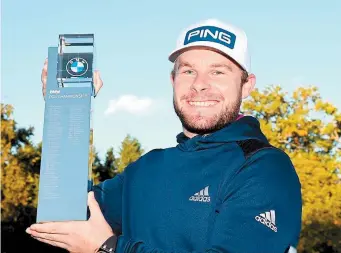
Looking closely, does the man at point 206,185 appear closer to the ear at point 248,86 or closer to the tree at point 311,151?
the ear at point 248,86

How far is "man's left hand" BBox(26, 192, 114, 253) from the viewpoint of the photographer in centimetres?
271

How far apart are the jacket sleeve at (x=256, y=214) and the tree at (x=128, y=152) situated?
42900 mm

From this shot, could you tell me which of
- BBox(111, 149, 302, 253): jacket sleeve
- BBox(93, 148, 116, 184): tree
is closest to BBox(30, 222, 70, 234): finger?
BBox(111, 149, 302, 253): jacket sleeve

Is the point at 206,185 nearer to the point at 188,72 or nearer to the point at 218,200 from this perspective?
the point at 218,200

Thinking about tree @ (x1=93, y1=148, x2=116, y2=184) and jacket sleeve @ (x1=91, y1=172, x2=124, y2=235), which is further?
tree @ (x1=93, y1=148, x2=116, y2=184)

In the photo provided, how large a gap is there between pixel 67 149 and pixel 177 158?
0.62 m

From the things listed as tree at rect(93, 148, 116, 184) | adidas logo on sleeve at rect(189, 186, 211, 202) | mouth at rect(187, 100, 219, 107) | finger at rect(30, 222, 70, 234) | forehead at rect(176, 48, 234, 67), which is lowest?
tree at rect(93, 148, 116, 184)

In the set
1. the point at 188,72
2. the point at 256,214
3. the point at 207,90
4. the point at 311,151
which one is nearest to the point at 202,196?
the point at 256,214

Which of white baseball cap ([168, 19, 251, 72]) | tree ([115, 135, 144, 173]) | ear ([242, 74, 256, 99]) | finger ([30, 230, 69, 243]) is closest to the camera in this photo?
finger ([30, 230, 69, 243])

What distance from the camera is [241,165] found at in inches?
111

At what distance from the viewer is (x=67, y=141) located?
2934 millimetres

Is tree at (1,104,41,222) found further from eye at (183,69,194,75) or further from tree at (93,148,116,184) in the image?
eye at (183,69,194,75)

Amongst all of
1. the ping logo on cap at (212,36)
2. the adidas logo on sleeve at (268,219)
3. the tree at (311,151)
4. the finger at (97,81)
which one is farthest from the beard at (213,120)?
the tree at (311,151)

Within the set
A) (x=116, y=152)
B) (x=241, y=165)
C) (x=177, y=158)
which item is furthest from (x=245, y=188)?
(x=116, y=152)
